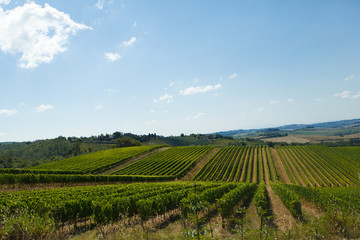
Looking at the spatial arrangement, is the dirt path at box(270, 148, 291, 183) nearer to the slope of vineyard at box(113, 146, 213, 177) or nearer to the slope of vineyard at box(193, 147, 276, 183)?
the slope of vineyard at box(193, 147, 276, 183)

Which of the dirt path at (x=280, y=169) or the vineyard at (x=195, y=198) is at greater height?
the vineyard at (x=195, y=198)

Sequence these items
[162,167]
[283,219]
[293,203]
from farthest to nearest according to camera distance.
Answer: [162,167] < [293,203] < [283,219]

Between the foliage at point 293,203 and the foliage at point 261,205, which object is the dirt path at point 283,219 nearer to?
the foliage at point 293,203

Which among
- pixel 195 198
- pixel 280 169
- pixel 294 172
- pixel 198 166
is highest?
pixel 195 198

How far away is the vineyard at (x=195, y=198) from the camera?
22.8 ft

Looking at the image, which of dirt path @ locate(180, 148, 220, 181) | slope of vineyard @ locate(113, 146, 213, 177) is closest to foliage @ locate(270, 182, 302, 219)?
dirt path @ locate(180, 148, 220, 181)

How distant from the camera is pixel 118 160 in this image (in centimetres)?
6494

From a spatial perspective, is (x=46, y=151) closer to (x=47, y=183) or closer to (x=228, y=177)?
(x=47, y=183)

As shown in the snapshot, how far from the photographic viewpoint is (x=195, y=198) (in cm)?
564

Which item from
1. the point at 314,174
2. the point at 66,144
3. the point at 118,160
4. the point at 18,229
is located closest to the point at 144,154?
the point at 118,160

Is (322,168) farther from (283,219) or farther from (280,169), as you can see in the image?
(283,219)

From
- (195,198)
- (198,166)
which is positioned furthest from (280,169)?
(195,198)

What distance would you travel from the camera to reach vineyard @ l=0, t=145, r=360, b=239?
696cm

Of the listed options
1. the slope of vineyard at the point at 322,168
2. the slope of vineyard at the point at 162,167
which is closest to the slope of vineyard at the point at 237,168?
the slope of vineyard at the point at 162,167
